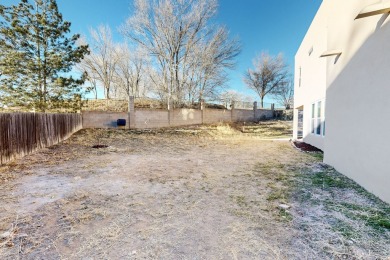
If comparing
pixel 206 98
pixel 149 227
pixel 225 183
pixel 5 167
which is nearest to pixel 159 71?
pixel 206 98

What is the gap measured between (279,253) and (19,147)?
7.08 metres

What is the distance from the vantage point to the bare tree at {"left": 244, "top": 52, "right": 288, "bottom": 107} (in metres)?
27.7

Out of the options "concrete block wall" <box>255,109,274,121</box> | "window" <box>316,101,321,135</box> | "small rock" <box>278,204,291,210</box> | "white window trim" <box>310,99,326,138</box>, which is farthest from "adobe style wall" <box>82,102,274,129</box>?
"small rock" <box>278,204,291,210</box>

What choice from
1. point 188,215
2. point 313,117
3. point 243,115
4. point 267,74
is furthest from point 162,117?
point 267,74

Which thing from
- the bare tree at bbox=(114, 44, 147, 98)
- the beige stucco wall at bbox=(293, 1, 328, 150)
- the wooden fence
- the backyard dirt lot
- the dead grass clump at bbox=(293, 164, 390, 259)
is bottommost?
the backyard dirt lot

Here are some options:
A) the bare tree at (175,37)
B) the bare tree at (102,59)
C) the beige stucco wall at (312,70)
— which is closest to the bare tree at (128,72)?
the bare tree at (102,59)

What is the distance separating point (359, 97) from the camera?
371 cm

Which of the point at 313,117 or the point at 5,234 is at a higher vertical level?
the point at 313,117

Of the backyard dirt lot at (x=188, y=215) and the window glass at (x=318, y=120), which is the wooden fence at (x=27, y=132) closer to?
the backyard dirt lot at (x=188, y=215)

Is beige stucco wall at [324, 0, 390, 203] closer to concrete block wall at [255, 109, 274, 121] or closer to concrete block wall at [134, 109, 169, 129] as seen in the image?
concrete block wall at [134, 109, 169, 129]

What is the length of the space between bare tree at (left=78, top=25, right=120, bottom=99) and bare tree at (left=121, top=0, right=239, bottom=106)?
683 cm

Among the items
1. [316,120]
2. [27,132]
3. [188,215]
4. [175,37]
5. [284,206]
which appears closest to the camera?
[188,215]

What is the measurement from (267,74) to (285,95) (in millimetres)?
4409

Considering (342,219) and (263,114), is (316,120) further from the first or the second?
(263,114)
